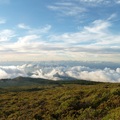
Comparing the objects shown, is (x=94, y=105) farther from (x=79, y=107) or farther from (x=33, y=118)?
(x=33, y=118)

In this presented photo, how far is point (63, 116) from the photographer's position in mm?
24344

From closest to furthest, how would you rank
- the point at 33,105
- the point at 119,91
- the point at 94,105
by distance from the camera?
the point at 94,105 → the point at 119,91 → the point at 33,105

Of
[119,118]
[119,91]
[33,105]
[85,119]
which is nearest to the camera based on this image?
[119,118]

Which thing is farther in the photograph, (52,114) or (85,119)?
(52,114)

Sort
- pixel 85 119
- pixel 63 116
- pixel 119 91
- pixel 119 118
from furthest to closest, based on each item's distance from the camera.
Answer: pixel 119 91, pixel 63 116, pixel 85 119, pixel 119 118

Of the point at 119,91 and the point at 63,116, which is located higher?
the point at 119,91

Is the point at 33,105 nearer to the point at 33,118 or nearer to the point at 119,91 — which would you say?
the point at 33,118

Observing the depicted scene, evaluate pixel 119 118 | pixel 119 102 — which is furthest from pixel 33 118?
pixel 119 118

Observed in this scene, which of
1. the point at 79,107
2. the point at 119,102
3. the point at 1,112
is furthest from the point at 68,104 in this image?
the point at 1,112

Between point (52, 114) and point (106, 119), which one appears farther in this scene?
point (52, 114)

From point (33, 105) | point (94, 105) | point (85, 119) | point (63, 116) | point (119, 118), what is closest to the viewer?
point (119, 118)

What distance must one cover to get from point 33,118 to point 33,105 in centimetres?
649

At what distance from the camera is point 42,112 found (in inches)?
1057

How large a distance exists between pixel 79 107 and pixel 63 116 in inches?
106
